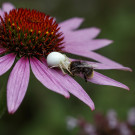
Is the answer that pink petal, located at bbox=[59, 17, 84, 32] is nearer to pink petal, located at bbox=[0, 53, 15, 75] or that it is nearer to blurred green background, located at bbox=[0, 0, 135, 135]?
blurred green background, located at bbox=[0, 0, 135, 135]

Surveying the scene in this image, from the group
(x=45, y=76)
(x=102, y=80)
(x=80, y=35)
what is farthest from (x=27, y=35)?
(x=80, y=35)

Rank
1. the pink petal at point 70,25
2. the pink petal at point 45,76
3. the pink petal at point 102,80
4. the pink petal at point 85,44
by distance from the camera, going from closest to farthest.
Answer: the pink petal at point 45,76
the pink petal at point 102,80
the pink petal at point 85,44
the pink petal at point 70,25

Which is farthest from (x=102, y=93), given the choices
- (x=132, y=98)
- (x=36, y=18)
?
(x=36, y=18)

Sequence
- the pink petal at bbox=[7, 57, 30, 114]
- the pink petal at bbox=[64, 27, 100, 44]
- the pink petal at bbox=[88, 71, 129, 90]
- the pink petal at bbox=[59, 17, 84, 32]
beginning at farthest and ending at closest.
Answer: the pink petal at bbox=[59, 17, 84, 32] < the pink petal at bbox=[64, 27, 100, 44] < the pink petal at bbox=[88, 71, 129, 90] < the pink petal at bbox=[7, 57, 30, 114]

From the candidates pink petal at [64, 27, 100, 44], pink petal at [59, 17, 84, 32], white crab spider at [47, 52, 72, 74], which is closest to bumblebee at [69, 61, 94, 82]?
white crab spider at [47, 52, 72, 74]

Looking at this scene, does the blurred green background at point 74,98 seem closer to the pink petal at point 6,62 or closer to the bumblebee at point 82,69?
the pink petal at point 6,62

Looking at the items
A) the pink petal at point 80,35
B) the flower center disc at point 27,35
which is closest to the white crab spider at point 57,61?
the flower center disc at point 27,35
